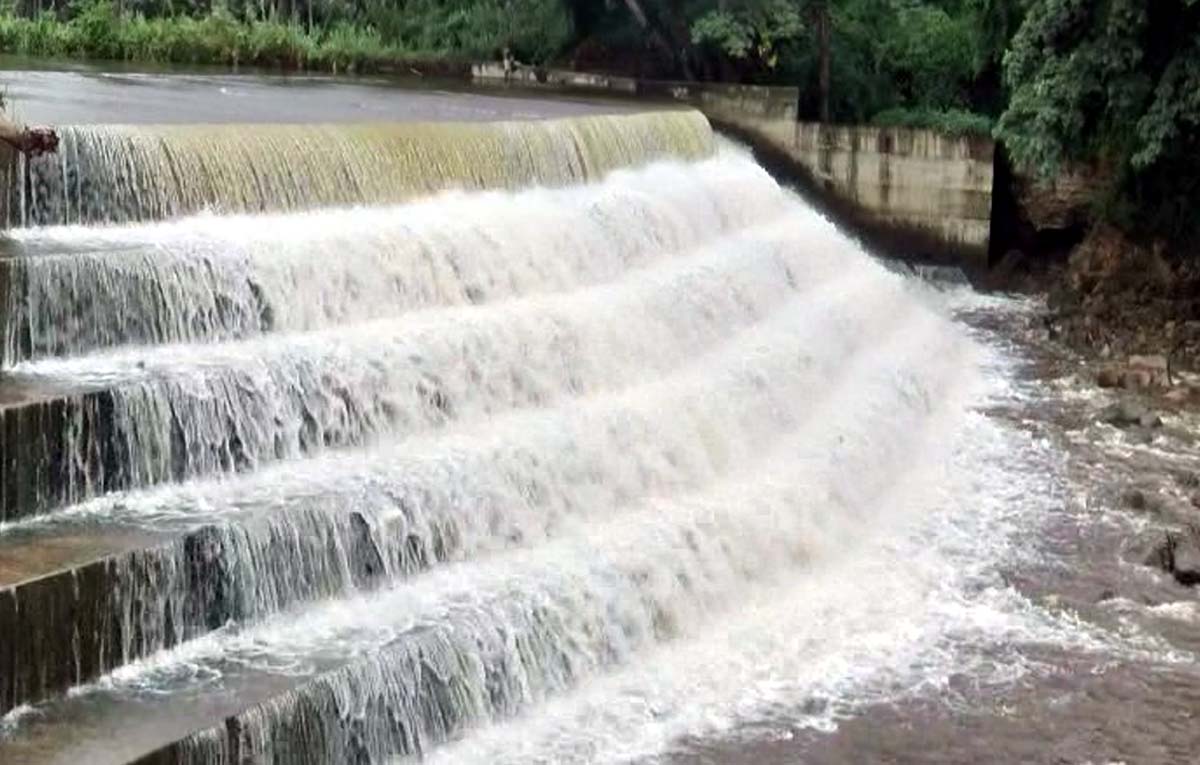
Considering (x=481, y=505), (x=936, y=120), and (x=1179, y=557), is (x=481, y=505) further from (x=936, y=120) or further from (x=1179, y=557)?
(x=936, y=120)

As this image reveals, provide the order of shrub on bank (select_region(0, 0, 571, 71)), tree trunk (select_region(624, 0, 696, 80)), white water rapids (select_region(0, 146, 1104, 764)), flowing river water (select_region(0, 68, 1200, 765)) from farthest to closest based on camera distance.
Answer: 1. tree trunk (select_region(624, 0, 696, 80))
2. shrub on bank (select_region(0, 0, 571, 71))
3. white water rapids (select_region(0, 146, 1104, 764))
4. flowing river water (select_region(0, 68, 1200, 765))

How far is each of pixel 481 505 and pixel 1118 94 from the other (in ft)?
33.2

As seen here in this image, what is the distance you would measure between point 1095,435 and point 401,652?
29.2 ft

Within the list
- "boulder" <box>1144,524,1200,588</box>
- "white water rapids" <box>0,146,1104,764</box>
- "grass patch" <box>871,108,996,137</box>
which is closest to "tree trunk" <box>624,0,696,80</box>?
"grass patch" <box>871,108,996,137</box>

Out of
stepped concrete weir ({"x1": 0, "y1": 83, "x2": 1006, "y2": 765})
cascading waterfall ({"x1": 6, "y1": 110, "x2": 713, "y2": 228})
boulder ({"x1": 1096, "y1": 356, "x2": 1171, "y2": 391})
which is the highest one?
cascading waterfall ({"x1": 6, "y1": 110, "x2": 713, "y2": 228})

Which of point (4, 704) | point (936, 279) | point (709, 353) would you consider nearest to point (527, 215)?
point (709, 353)

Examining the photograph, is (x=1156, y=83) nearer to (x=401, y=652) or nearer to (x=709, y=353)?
(x=709, y=353)

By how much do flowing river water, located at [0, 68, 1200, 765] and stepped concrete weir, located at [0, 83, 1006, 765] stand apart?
3cm

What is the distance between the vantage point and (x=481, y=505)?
8633 millimetres

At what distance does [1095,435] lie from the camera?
13789mm

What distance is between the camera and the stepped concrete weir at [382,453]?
6.74m

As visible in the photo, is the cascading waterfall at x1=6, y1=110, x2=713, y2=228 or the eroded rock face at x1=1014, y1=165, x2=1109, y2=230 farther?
the eroded rock face at x1=1014, y1=165, x2=1109, y2=230

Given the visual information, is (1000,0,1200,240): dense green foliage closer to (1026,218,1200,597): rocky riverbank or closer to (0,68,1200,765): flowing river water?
(1026,218,1200,597): rocky riverbank

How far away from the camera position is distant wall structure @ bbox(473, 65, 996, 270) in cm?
2125
